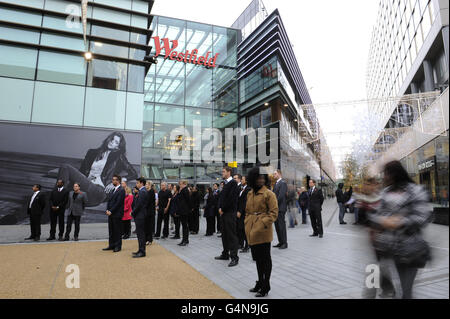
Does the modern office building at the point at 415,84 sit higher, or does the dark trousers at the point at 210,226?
the modern office building at the point at 415,84

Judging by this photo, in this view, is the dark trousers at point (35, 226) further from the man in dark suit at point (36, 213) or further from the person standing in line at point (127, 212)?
the person standing in line at point (127, 212)

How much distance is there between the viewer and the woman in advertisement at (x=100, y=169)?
1385 centimetres

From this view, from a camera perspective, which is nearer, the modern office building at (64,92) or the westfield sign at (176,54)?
the modern office building at (64,92)

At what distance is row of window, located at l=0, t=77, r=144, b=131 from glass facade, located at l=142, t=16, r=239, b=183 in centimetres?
550

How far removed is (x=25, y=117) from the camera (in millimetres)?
13477

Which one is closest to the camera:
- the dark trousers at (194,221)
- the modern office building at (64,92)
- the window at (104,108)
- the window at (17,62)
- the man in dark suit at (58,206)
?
the man in dark suit at (58,206)

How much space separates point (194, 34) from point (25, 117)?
→ 1579cm

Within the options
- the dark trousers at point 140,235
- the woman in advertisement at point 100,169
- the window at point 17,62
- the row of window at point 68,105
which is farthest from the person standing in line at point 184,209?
the window at point 17,62

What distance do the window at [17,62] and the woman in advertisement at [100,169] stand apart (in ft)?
16.8

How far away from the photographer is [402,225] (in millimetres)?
2209

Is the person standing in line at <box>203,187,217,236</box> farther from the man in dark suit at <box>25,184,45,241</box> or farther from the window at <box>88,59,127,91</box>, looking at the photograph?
the window at <box>88,59,127,91</box>

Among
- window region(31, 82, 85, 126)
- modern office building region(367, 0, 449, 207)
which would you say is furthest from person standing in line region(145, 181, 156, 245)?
window region(31, 82, 85, 126)
